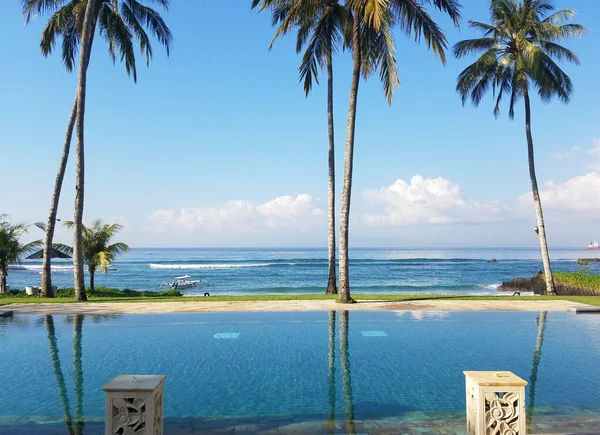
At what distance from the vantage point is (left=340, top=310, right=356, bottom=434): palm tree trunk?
5.71 meters

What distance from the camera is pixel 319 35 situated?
17.1m

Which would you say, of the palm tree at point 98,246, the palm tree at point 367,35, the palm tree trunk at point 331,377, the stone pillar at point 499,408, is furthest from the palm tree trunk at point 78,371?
the palm tree at point 98,246

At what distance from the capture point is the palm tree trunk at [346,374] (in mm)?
5707

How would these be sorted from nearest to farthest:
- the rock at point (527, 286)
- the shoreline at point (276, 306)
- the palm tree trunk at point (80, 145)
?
the shoreline at point (276, 306) → the palm tree trunk at point (80, 145) → the rock at point (527, 286)

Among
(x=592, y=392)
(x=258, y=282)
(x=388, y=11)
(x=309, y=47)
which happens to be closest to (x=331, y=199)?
(x=309, y=47)

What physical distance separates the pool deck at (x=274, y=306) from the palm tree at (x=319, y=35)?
13.9 ft

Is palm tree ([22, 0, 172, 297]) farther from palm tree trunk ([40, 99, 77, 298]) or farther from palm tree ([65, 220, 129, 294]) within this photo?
palm tree ([65, 220, 129, 294])

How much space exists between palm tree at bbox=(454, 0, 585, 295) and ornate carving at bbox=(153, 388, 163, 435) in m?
18.9

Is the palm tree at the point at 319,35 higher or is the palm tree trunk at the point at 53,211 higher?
the palm tree at the point at 319,35

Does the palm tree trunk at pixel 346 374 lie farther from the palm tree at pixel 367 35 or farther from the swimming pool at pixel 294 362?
the palm tree at pixel 367 35

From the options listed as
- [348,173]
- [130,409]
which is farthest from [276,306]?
[130,409]

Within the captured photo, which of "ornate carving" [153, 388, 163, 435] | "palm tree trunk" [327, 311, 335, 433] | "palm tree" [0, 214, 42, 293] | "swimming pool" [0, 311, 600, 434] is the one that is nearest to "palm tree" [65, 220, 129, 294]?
"palm tree" [0, 214, 42, 293]

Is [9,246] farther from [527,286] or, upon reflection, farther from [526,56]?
[527,286]

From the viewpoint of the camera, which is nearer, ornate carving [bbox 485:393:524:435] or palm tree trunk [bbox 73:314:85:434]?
ornate carving [bbox 485:393:524:435]
